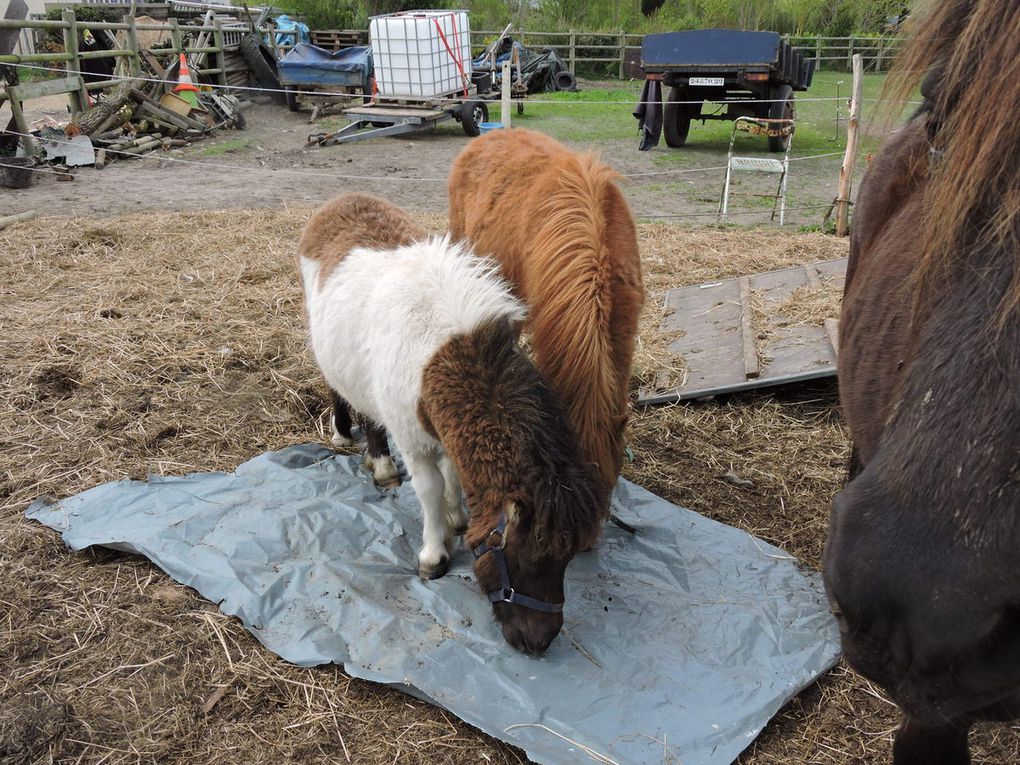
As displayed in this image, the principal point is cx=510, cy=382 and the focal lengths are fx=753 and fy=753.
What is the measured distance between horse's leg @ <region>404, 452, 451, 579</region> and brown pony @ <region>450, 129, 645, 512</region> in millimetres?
695

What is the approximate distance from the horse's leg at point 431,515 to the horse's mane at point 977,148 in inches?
88.4

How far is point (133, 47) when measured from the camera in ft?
47.9

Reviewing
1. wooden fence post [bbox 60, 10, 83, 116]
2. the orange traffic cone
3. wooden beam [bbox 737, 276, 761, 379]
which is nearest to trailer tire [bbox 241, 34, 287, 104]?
the orange traffic cone

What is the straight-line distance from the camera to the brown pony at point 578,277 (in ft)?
9.84

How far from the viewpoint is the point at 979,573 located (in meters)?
1.12

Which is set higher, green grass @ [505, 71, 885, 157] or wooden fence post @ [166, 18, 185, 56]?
wooden fence post @ [166, 18, 185, 56]

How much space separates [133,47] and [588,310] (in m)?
15.2

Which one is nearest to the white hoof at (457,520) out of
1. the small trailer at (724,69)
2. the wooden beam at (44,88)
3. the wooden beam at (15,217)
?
the wooden beam at (15,217)

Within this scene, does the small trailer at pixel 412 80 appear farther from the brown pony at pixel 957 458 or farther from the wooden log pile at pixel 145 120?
the brown pony at pixel 957 458

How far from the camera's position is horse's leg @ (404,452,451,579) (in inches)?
129

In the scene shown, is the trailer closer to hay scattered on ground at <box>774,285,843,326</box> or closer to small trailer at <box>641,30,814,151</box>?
small trailer at <box>641,30,814,151</box>

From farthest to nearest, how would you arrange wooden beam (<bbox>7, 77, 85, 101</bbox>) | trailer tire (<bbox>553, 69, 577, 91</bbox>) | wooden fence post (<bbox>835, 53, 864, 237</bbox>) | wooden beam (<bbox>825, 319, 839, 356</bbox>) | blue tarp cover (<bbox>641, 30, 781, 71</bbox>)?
trailer tire (<bbox>553, 69, 577, 91</bbox>) < blue tarp cover (<bbox>641, 30, 781, 71</bbox>) < wooden beam (<bbox>7, 77, 85, 101</bbox>) < wooden fence post (<bbox>835, 53, 864, 237</bbox>) < wooden beam (<bbox>825, 319, 839, 356</bbox>)

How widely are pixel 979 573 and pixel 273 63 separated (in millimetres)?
22729

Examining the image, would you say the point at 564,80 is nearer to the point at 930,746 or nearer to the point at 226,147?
the point at 226,147
